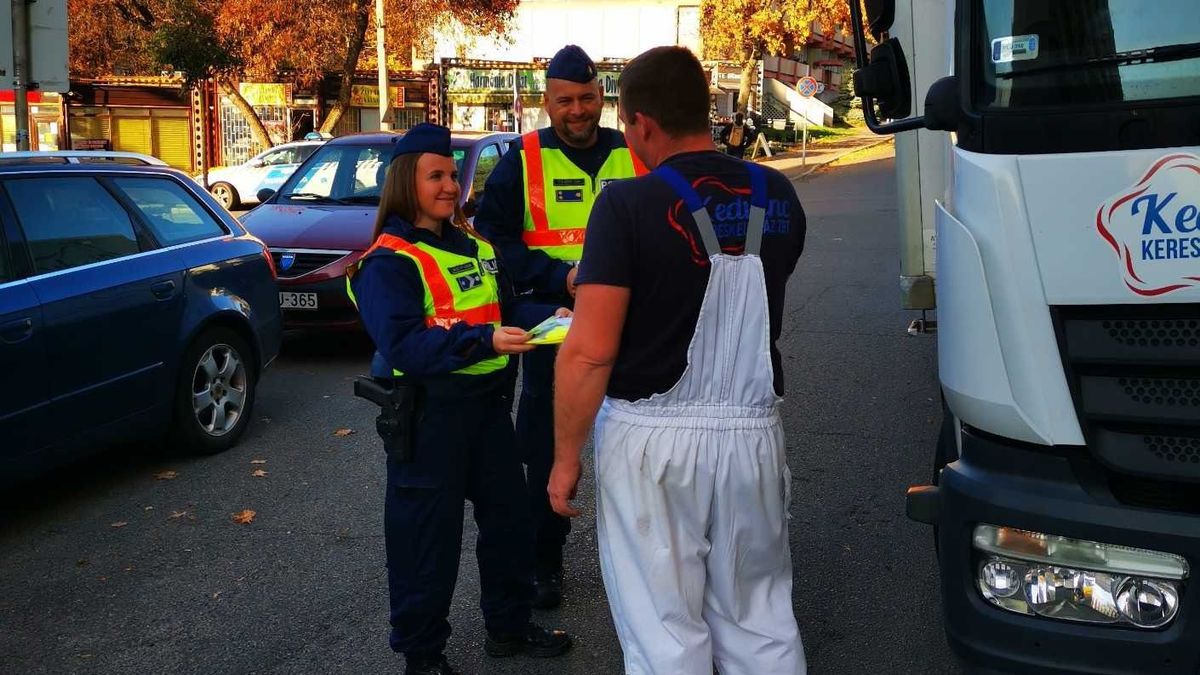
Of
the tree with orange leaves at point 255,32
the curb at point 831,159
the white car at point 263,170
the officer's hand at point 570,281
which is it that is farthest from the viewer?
the curb at point 831,159

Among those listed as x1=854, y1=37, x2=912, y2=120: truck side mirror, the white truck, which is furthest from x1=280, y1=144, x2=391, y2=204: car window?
the white truck

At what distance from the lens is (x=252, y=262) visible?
7105mm

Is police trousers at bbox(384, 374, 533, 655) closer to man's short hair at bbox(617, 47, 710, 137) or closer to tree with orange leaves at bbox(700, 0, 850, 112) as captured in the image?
man's short hair at bbox(617, 47, 710, 137)

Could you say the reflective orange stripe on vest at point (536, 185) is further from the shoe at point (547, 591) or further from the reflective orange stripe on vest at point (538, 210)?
the shoe at point (547, 591)

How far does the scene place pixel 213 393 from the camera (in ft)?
22.0

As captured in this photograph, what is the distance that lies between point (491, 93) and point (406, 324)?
3721 centimetres

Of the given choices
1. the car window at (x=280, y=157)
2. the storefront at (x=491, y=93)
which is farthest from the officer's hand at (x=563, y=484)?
the storefront at (x=491, y=93)

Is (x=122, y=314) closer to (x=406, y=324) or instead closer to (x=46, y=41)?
(x=406, y=324)

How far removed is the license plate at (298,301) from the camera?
8.94 metres

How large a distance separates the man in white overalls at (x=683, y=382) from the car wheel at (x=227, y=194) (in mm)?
19781

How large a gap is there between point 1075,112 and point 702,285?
3.43 ft

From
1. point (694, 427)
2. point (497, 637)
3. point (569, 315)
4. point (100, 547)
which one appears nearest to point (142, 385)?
point (100, 547)

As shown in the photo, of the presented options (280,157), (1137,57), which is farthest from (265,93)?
(1137,57)

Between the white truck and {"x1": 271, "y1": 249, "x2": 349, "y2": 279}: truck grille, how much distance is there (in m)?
6.67
